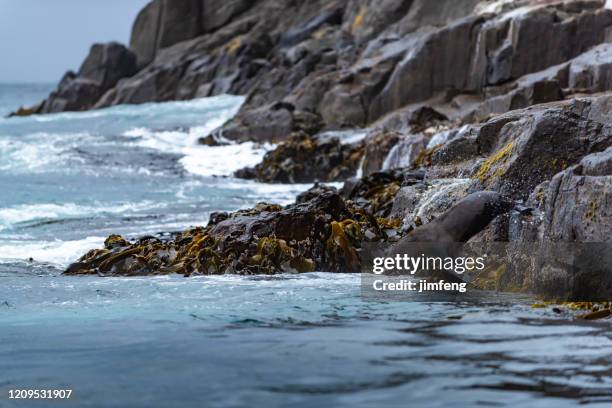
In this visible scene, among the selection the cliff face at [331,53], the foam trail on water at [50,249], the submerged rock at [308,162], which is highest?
the cliff face at [331,53]

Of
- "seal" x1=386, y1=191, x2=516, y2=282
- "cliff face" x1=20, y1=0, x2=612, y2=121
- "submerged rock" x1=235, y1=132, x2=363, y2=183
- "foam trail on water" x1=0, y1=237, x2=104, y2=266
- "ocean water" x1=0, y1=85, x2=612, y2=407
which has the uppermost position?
"cliff face" x1=20, y1=0, x2=612, y2=121

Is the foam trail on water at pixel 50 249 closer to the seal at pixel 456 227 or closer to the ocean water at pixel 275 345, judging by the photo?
the ocean water at pixel 275 345

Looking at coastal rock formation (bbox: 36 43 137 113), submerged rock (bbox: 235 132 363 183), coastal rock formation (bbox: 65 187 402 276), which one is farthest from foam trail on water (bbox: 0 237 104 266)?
coastal rock formation (bbox: 36 43 137 113)

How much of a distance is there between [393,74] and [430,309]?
20.5m

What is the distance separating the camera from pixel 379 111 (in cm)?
2714

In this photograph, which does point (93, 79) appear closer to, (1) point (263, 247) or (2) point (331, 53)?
(2) point (331, 53)

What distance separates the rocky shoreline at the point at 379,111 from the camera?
31.3 ft

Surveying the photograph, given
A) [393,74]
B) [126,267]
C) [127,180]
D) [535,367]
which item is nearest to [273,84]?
[393,74]

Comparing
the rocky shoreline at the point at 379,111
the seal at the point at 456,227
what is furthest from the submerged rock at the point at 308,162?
the seal at the point at 456,227

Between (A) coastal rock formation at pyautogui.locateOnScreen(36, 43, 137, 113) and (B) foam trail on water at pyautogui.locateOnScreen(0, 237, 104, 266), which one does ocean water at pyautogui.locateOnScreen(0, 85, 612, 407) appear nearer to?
(B) foam trail on water at pyautogui.locateOnScreen(0, 237, 104, 266)

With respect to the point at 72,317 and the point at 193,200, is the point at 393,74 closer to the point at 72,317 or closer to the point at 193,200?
the point at 193,200

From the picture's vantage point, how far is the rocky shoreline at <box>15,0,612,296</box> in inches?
376

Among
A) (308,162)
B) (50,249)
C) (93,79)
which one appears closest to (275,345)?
(50,249)

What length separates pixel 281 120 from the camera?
1101 inches
